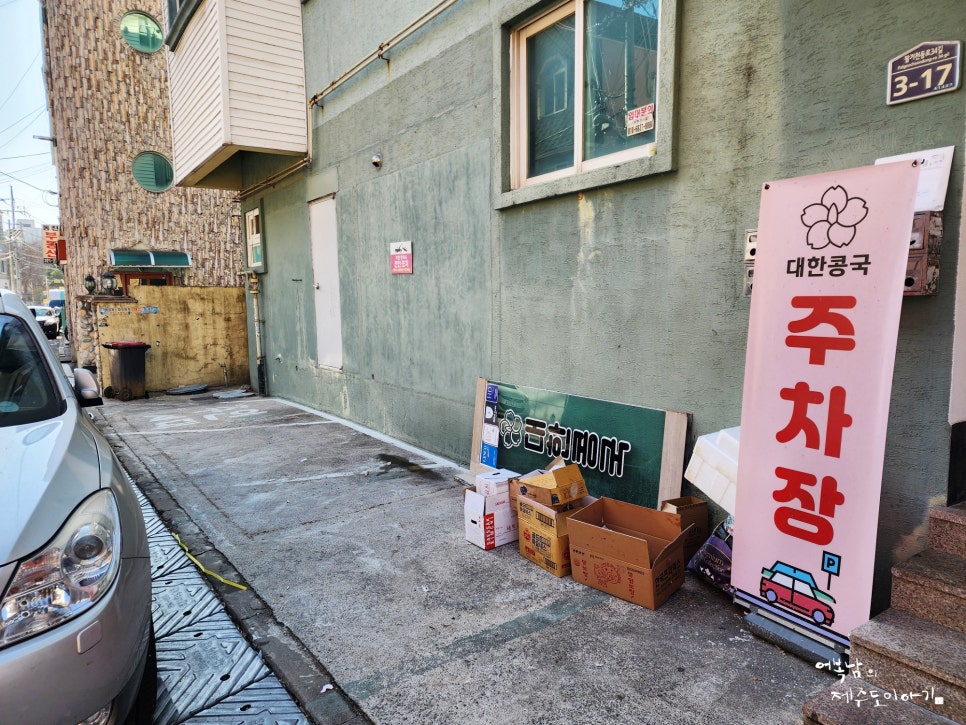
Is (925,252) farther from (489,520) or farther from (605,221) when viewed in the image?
(489,520)

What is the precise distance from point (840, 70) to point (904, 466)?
196 cm

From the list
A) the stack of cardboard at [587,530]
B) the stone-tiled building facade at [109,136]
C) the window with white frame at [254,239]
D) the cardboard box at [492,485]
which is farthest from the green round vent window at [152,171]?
the stack of cardboard at [587,530]

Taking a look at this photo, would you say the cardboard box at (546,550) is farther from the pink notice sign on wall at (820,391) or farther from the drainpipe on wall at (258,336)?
the drainpipe on wall at (258,336)

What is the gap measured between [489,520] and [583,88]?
331 centimetres

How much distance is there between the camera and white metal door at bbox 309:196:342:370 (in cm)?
805

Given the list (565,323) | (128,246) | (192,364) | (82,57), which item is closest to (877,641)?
(565,323)

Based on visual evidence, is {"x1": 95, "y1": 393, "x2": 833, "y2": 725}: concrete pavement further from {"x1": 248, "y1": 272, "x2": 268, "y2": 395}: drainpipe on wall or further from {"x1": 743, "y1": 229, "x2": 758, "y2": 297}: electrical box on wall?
{"x1": 248, "y1": 272, "x2": 268, "y2": 395}: drainpipe on wall

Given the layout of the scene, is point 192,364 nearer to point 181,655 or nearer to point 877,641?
point 181,655

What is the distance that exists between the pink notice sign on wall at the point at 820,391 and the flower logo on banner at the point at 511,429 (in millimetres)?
2338

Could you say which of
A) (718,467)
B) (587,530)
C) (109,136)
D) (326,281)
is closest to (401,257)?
(326,281)

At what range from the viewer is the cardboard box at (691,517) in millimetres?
3436

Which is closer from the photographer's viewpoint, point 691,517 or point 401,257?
point 691,517

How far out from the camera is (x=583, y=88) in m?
4.47

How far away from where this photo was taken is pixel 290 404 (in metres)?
9.77
